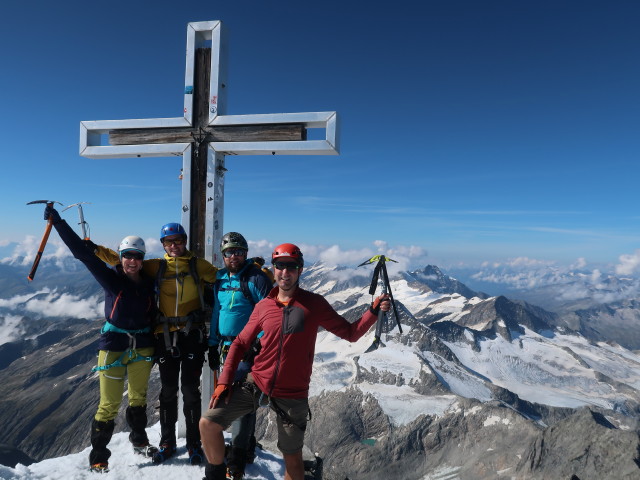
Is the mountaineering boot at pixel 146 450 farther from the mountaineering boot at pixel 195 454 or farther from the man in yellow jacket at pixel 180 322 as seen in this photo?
the mountaineering boot at pixel 195 454

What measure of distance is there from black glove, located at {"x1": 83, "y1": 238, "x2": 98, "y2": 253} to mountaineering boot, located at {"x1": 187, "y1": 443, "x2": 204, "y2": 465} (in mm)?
4886

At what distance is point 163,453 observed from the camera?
8688 millimetres

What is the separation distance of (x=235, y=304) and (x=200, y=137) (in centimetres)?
433

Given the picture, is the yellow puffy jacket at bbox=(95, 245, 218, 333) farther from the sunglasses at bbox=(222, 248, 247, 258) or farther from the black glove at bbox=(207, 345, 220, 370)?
the black glove at bbox=(207, 345, 220, 370)

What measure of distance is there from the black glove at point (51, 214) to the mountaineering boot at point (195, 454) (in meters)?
5.69

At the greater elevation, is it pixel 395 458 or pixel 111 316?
pixel 111 316

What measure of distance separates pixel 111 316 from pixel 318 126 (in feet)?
20.1

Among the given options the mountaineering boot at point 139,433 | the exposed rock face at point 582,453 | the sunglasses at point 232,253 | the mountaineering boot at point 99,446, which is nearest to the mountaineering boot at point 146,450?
the mountaineering boot at point 139,433

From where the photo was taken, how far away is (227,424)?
662 centimetres

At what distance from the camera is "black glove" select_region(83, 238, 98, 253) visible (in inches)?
312

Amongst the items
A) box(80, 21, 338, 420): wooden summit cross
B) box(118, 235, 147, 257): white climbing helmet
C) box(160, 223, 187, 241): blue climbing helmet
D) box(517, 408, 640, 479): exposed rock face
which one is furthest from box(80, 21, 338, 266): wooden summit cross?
box(517, 408, 640, 479): exposed rock face

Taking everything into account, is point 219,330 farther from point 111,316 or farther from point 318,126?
point 318,126

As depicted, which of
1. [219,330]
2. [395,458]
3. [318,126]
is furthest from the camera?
[395,458]

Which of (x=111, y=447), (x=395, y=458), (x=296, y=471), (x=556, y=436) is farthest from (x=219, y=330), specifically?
(x=395, y=458)
